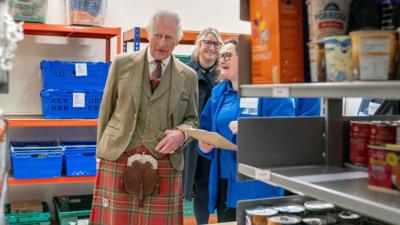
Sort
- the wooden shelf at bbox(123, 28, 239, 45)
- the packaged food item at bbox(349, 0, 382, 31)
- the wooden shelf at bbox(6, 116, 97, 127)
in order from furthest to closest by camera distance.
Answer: the wooden shelf at bbox(123, 28, 239, 45), the wooden shelf at bbox(6, 116, 97, 127), the packaged food item at bbox(349, 0, 382, 31)

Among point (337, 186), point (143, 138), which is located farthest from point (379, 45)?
point (143, 138)

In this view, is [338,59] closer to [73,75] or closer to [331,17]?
[331,17]

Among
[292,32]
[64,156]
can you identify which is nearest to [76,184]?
[64,156]

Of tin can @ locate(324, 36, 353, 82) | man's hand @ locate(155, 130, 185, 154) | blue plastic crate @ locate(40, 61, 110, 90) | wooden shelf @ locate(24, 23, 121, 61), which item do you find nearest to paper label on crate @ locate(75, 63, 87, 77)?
blue plastic crate @ locate(40, 61, 110, 90)

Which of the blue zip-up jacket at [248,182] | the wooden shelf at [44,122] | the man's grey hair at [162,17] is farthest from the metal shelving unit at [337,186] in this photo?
the wooden shelf at [44,122]

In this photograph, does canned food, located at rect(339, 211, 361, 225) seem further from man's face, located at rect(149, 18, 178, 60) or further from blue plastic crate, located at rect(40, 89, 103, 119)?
blue plastic crate, located at rect(40, 89, 103, 119)

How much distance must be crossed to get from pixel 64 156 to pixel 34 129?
0.65 meters

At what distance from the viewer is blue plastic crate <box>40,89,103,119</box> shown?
3.88 m

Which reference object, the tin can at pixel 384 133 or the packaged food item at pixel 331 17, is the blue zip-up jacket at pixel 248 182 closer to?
the tin can at pixel 384 133

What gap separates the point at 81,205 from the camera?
4277 millimetres

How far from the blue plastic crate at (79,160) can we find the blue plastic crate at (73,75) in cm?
52

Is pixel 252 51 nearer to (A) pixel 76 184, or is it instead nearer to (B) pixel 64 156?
(B) pixel 64 156

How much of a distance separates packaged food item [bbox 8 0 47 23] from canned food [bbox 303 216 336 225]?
2985 mm

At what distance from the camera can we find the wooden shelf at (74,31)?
3.85 meters
